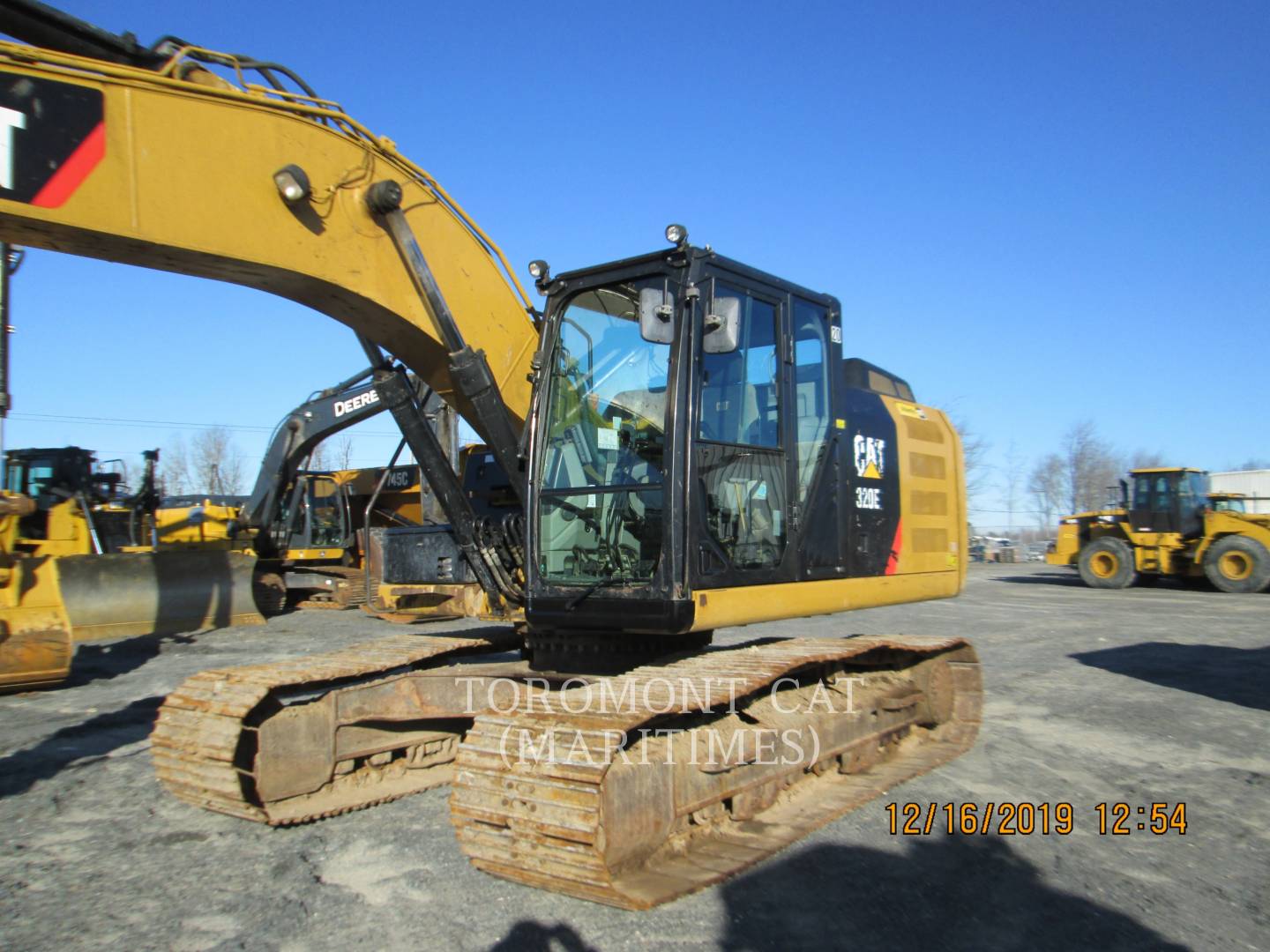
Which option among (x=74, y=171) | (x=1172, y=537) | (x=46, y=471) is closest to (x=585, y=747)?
(x=74, y=171)

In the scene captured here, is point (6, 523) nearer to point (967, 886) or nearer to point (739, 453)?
point (739, 453)

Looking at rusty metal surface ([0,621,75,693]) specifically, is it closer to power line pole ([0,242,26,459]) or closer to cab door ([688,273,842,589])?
power line pole ([0,242,26,459])

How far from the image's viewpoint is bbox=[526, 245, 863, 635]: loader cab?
4363mm

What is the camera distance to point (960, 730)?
6.39 m

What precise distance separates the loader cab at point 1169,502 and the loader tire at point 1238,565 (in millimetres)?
1170

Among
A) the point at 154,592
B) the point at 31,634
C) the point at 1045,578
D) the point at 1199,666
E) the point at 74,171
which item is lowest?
the point at 1199,666

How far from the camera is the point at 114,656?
34.3 ft

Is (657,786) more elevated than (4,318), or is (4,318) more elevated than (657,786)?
(4,318)

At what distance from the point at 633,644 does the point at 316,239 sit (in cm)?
254

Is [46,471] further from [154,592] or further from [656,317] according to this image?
[656,317]

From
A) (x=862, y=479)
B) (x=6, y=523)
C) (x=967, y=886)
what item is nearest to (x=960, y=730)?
(x=862, y=479)

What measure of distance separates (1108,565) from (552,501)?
67.5ft

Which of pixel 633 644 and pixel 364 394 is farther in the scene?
pixel 364 394

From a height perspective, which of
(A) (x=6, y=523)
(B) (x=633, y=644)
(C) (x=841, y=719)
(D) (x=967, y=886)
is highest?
(A) (x=6, y=523)
